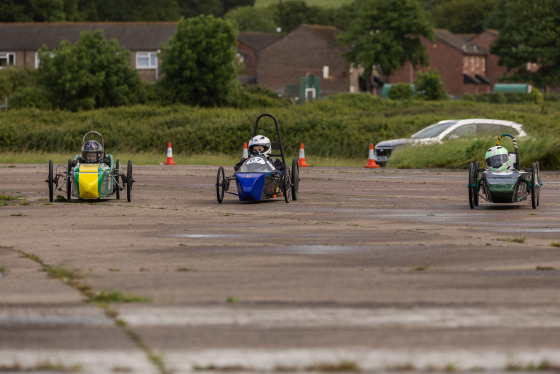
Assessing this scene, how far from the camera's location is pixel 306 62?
12938cm

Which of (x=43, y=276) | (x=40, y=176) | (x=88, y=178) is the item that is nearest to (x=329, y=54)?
(x=40, y=176)

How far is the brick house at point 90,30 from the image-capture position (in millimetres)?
108688

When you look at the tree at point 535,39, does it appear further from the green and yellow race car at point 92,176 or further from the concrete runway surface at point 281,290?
the concrete runway surface at point 281,290

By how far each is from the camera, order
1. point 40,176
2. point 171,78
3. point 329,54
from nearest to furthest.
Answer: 1. point 40,176
2. point 171,78
3. point 329,54

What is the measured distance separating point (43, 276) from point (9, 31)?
105 metres

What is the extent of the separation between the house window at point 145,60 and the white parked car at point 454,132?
228ft

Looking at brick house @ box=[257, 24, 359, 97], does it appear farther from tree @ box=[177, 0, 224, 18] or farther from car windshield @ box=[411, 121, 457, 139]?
car windshield @ box=[411, 121, 457, 139]

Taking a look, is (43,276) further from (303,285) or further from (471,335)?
(471,335)

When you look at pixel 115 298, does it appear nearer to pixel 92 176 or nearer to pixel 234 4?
pixel 92 176

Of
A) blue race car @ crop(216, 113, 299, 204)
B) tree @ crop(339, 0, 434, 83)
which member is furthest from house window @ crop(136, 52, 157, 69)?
blue race car @ crop(216, 113, 299, 204)

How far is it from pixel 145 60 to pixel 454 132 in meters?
71.7

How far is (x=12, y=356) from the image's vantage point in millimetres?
7016

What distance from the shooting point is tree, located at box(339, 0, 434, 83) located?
385ft

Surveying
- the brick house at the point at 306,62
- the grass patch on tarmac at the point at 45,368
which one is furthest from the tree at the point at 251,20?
the grass patch on tarmac at the point at 45,368
